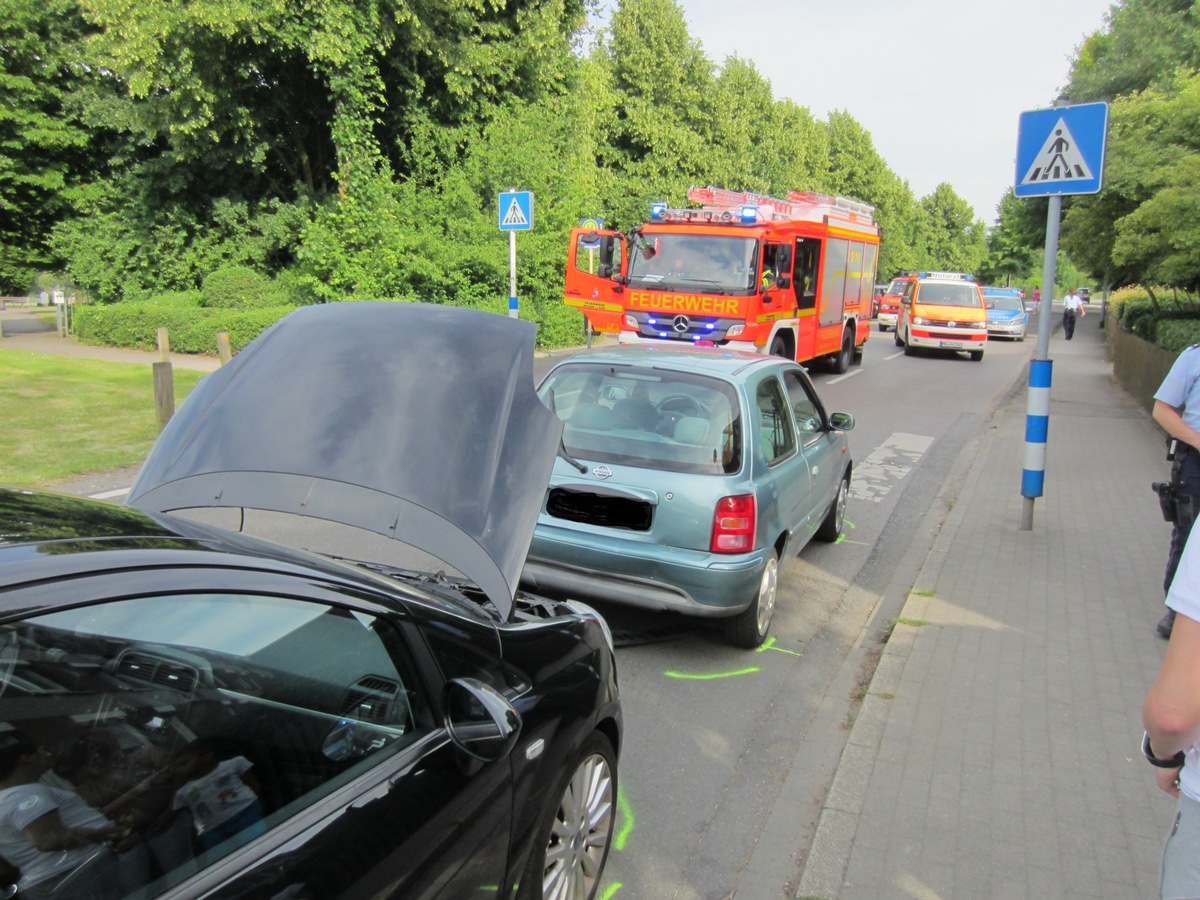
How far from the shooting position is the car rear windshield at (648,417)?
4.90 m

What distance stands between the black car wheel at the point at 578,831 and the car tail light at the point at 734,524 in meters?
1.85

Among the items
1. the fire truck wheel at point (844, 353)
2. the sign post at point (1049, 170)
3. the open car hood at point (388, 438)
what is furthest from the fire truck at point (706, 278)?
the open car hood at point (388, 438)

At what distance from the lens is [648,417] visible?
5137 mm

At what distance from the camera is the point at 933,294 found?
24.2m

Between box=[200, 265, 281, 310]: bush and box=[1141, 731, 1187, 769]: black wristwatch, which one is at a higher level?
box=[200, 265, 281, 310]: bush

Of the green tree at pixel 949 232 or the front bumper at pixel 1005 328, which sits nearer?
the front bumper at pixel 1005 328

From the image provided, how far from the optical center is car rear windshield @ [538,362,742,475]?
490cm

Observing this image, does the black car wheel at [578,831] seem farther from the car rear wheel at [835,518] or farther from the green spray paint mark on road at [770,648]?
the car rear wheel at [835,518]

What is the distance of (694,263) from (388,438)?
38.2 ft

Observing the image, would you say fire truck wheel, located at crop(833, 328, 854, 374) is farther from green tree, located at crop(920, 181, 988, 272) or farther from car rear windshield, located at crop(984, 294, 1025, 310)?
green tree, located at crop(920, 181, 988, 272)

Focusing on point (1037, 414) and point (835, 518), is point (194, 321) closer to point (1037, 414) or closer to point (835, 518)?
point (835, 518)

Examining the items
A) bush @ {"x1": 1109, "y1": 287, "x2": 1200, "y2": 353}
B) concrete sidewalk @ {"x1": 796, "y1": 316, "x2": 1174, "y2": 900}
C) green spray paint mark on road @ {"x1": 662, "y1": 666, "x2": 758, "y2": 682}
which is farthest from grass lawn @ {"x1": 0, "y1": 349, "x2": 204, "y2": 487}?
bush @ {"x1": 1109, "y1": 287, "x2": 1200, "y2": 353}

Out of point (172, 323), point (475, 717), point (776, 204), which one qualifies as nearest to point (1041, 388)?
point (475, 717)

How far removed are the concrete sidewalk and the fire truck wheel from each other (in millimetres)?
11866
